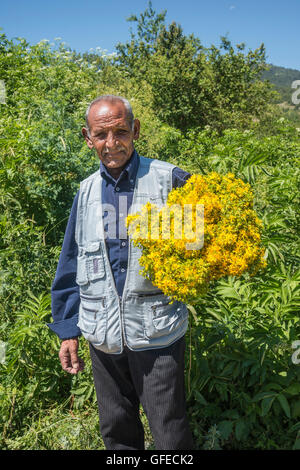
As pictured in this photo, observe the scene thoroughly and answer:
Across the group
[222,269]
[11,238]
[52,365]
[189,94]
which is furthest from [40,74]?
[189,94]

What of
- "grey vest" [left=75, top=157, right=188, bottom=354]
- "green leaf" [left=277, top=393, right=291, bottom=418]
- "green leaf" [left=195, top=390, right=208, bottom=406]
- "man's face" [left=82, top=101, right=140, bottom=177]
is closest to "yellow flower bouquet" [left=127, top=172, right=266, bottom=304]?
"grey vest" [left=75, top=157, right=188, bottom=354]

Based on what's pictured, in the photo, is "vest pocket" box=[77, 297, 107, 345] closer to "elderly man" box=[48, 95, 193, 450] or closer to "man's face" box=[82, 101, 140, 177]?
"elderly man" box=[48, 95, 193, 450]

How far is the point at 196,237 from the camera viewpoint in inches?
52.6

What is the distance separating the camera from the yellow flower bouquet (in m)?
1.33

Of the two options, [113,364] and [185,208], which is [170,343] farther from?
[185,208]

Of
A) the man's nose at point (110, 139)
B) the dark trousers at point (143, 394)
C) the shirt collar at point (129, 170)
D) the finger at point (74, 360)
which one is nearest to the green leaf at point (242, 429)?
the dark trousers at point (143, 394)

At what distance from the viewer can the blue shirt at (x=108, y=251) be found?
1.65 metres

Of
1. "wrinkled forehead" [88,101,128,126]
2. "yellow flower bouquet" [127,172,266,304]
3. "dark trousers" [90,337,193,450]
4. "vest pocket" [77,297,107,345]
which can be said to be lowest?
"dark trousers" [90,337,193,450]

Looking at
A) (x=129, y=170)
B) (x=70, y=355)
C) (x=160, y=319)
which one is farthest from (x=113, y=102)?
(x=70, y=355)

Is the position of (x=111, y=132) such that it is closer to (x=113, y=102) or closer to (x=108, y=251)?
(x=113, y=102)

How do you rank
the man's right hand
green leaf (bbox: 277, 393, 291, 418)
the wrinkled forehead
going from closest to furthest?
the wrinkled forehead → the man's right hand → green leaf (bbox: 277, 393, 291, 418)

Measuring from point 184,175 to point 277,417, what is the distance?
4.86ft

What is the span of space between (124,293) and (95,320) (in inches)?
7.9

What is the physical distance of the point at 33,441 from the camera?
2.36 metres
